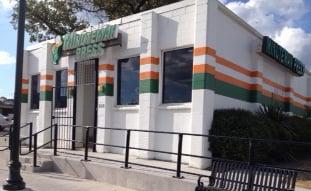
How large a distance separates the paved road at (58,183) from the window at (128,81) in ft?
11.2

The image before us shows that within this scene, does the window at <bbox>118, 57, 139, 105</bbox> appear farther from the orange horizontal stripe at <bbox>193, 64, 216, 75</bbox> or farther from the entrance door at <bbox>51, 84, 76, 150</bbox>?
the orange horizontal stripe at <bbox>193, 64, 216, 75</bbox>

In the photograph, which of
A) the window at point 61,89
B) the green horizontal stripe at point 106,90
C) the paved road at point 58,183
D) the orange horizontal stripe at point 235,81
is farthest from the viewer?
the window at point 61,89

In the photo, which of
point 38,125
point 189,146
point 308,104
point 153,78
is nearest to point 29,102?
point 38,125

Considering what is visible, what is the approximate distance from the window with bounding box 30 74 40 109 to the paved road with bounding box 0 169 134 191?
6.77 m

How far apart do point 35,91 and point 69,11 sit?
10478 mm

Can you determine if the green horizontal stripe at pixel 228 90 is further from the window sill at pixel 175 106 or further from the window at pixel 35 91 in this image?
the window at pixel 35 91

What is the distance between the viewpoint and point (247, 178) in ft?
26.0

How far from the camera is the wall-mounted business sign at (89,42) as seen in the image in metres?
14.5

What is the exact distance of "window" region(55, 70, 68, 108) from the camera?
56.6ft

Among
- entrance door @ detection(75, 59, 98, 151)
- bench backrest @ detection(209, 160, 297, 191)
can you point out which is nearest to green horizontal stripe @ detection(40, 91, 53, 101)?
entrance door @ detection(75, 59, 98, 151)

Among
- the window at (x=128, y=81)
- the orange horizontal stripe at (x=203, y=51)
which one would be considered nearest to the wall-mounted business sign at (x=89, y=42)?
the window at (x=128, y=81)

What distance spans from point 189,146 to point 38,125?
8.11 m

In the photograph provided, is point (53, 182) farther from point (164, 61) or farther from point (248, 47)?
point (248, 47)

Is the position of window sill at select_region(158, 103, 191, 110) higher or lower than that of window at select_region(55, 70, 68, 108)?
lower
